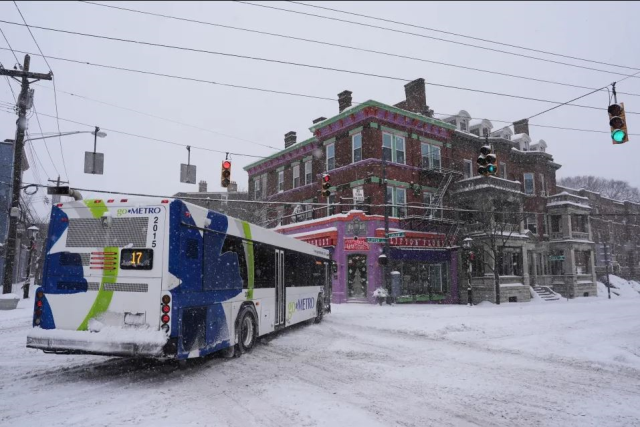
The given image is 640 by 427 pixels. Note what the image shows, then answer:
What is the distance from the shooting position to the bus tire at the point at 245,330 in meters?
9.18

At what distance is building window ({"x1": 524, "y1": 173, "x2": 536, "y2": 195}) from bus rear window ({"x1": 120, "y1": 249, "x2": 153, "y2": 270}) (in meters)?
35.1

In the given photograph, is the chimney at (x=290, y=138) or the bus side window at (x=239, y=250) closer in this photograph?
the bus side window at (x=239, y=250)

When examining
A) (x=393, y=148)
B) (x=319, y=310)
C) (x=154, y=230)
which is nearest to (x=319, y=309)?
(x=319, y=310)

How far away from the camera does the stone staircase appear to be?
101 ft

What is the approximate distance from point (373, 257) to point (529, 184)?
711 inches

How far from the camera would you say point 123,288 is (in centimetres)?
700

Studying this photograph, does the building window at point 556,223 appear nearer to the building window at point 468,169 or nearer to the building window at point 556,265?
the building window at point 556,265

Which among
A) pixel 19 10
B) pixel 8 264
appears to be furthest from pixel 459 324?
pixel 8 264

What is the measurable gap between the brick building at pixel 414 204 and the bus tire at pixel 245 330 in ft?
49.1

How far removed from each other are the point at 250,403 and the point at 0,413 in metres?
3.12

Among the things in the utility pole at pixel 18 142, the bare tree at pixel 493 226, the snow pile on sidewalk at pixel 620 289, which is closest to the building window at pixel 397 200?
the bare tree at pixel 493 226

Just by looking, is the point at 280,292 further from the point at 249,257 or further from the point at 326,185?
the point at 326,185

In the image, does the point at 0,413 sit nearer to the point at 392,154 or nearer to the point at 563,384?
the point at 563,384

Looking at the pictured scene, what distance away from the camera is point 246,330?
31.9ft
